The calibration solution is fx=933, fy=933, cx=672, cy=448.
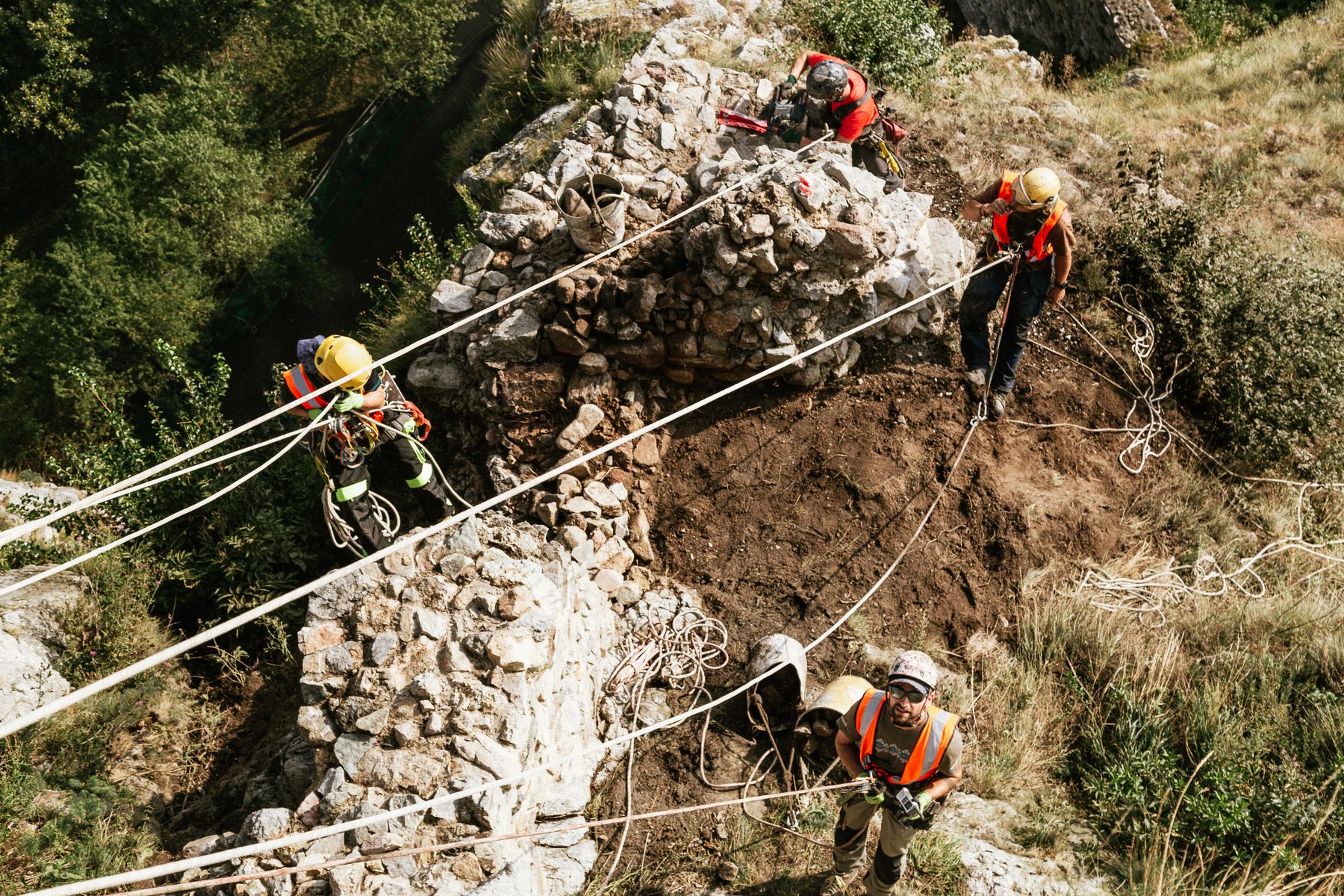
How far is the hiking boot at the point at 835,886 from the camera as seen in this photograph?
17.3ft

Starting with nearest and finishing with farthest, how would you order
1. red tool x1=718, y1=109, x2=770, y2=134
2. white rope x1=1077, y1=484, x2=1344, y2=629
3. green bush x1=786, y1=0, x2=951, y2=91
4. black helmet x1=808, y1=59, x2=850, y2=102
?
white rope x1=1077, y1=484, x2=1344, y2=629 < black helmet x1=808, y1=59, x2=850, y2=102 < red tool x1=718, y1=109, x2=770, y2=134 < green bush x1=786, y1=0, x2=951, y2=91

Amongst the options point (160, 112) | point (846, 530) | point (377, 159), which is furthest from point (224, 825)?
point (160, 112)

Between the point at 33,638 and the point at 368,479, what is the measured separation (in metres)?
2.60

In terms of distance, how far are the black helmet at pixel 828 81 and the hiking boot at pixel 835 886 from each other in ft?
20.0

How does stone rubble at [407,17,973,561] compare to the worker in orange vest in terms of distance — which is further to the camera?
stone rubble at [407,17,973,561]

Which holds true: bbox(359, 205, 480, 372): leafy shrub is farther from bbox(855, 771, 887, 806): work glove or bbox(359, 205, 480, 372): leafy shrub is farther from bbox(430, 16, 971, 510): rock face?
bbox(855, 771, 887, 806): work glove

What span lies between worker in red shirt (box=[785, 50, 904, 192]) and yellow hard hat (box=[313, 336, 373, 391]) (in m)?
4.32

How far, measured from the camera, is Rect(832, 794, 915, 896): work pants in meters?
4.81

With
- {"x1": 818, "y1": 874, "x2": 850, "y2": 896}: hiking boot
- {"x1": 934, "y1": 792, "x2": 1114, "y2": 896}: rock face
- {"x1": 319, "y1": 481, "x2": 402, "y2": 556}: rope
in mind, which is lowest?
{"x1": 934, "y1": 792, "x2": 1114, "y2": 896}: rock face

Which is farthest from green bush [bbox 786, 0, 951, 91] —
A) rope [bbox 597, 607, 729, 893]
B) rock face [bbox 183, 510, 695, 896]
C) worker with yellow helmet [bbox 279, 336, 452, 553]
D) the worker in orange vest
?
the worker in orange vest

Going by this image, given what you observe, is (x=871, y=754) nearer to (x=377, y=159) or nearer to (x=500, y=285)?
(x=500, y=285)

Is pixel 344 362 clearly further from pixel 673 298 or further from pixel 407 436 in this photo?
pixel 673 298

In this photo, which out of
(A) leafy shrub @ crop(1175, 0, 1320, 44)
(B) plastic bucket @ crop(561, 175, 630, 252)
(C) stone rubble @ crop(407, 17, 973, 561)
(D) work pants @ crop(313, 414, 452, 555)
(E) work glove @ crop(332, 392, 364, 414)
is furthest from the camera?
(A) leafy shrub @ crop(1175, 0, 1320, 44)

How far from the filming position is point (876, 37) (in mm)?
11031
